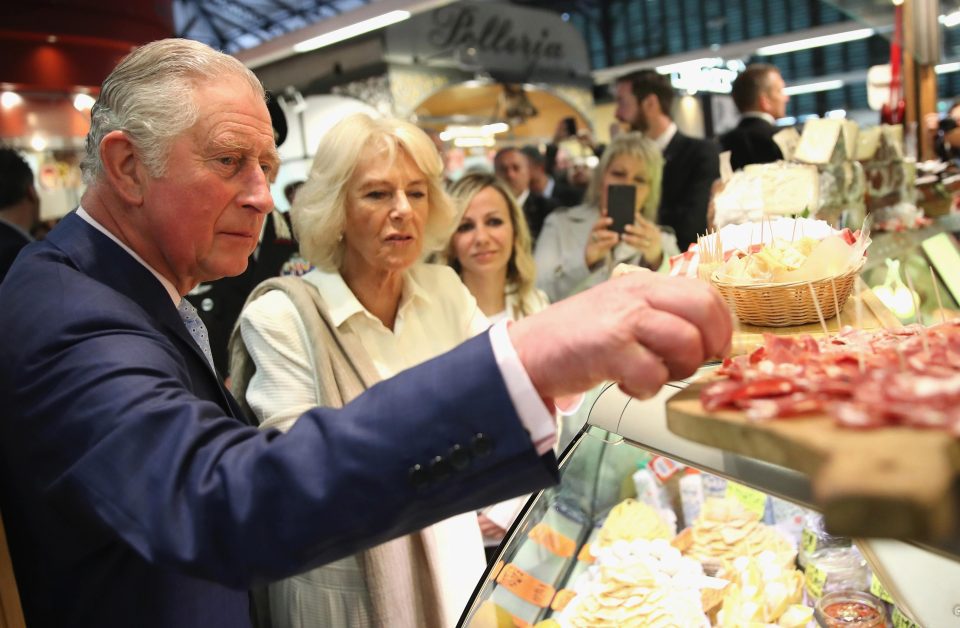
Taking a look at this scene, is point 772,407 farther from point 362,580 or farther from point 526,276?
point 526,276

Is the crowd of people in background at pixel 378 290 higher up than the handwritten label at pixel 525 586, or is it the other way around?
the crowd of people in background at pixel 378 290

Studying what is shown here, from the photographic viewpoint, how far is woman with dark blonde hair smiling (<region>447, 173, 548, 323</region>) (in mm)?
3363

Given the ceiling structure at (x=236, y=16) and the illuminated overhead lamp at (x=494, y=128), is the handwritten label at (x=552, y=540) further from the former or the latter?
the ceiling structure at (x=236, y=16)

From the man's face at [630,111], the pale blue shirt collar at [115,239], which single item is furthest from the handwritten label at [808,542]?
the man's face at [630,111]

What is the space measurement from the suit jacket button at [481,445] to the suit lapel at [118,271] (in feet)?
2.03

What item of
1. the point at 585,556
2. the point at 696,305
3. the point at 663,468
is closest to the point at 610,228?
the point at 663,468

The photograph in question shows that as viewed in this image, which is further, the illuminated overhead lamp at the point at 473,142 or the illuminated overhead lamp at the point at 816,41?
the illuminated overhead lamp at the point at 473,142

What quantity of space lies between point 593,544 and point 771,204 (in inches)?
43.0

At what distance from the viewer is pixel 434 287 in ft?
8.73

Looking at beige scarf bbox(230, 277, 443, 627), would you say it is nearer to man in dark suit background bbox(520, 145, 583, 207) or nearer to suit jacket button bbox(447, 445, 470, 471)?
suit jacket button bbox(447, 445, 470, 471)

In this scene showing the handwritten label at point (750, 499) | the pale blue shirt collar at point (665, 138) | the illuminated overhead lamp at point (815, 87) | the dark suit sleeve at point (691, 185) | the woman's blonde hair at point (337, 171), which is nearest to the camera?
the handwritten label at point (750, 499)

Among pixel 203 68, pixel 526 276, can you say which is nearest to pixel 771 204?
pixel 526 276

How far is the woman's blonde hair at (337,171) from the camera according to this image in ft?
8.01

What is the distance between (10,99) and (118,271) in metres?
4.96
